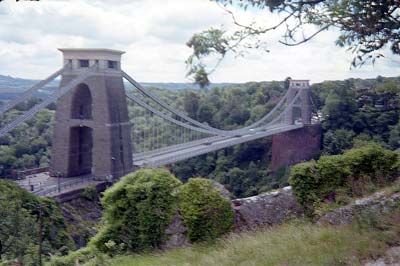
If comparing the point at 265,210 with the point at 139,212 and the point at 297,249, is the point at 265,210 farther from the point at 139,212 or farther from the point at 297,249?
the point at 297,249

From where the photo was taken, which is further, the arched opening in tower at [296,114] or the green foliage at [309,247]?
the arched opening in tower at [296,114]

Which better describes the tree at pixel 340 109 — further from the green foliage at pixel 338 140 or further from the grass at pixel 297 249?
the grass at pixel 297 249

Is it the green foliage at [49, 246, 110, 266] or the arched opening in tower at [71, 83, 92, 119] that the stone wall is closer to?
the arched opening in tower at [71, 83, 92, 119]

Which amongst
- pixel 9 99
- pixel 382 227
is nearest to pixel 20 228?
pixel 382 227

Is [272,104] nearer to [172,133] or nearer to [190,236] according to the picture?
[172,133]

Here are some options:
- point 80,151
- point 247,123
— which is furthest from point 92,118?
point 247,123

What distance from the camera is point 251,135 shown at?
64.8ft

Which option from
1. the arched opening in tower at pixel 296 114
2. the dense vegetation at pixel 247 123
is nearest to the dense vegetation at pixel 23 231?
the dense vegetation at pixel 247 123

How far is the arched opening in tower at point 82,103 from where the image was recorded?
45.9 feet

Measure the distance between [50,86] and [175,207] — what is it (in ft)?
36.9

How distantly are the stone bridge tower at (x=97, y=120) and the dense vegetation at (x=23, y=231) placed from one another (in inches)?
167

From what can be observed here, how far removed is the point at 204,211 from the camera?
439cm

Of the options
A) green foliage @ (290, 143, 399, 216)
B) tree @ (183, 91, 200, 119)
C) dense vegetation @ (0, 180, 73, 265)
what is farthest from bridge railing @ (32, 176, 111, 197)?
tree @ (183, 91, 200, 119)

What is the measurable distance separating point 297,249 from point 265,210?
1547mm
